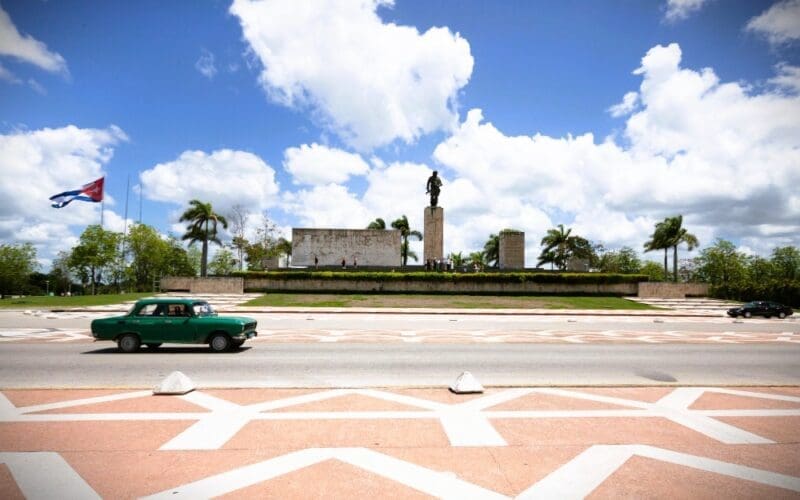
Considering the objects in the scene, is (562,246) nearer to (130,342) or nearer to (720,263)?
(720,263)

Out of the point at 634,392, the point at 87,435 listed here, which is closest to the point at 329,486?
the point at 87,435

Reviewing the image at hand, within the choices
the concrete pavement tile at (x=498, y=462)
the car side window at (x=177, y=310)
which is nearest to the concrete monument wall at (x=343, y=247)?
the car side window at (x=177, y=310)

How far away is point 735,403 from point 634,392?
1.39 m

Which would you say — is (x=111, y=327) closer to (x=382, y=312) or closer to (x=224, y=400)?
(x=224, y=400)

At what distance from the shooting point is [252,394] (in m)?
7.21

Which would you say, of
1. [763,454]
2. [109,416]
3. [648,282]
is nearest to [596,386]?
[763,454]

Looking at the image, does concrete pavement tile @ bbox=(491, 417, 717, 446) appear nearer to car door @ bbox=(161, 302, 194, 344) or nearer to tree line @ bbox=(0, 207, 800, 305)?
car door @ bbox=(161, 302, 194, 344)

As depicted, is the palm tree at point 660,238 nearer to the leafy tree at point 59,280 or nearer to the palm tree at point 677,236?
the palm tree at point 677,236

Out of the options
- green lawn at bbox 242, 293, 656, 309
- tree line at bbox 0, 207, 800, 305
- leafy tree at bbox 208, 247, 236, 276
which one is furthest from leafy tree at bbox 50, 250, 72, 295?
green lawn at bbox 242, 293, 656, 309

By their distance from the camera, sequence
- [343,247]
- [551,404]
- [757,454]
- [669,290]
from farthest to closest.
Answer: [343,247]
[669,290]
[551,404]
[757,454]

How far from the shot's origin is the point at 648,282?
3875 centimetres

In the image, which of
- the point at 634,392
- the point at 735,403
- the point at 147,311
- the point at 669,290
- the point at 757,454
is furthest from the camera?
the point at 669,290

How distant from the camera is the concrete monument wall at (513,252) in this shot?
145 ft

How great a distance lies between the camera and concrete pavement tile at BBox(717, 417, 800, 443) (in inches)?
217
